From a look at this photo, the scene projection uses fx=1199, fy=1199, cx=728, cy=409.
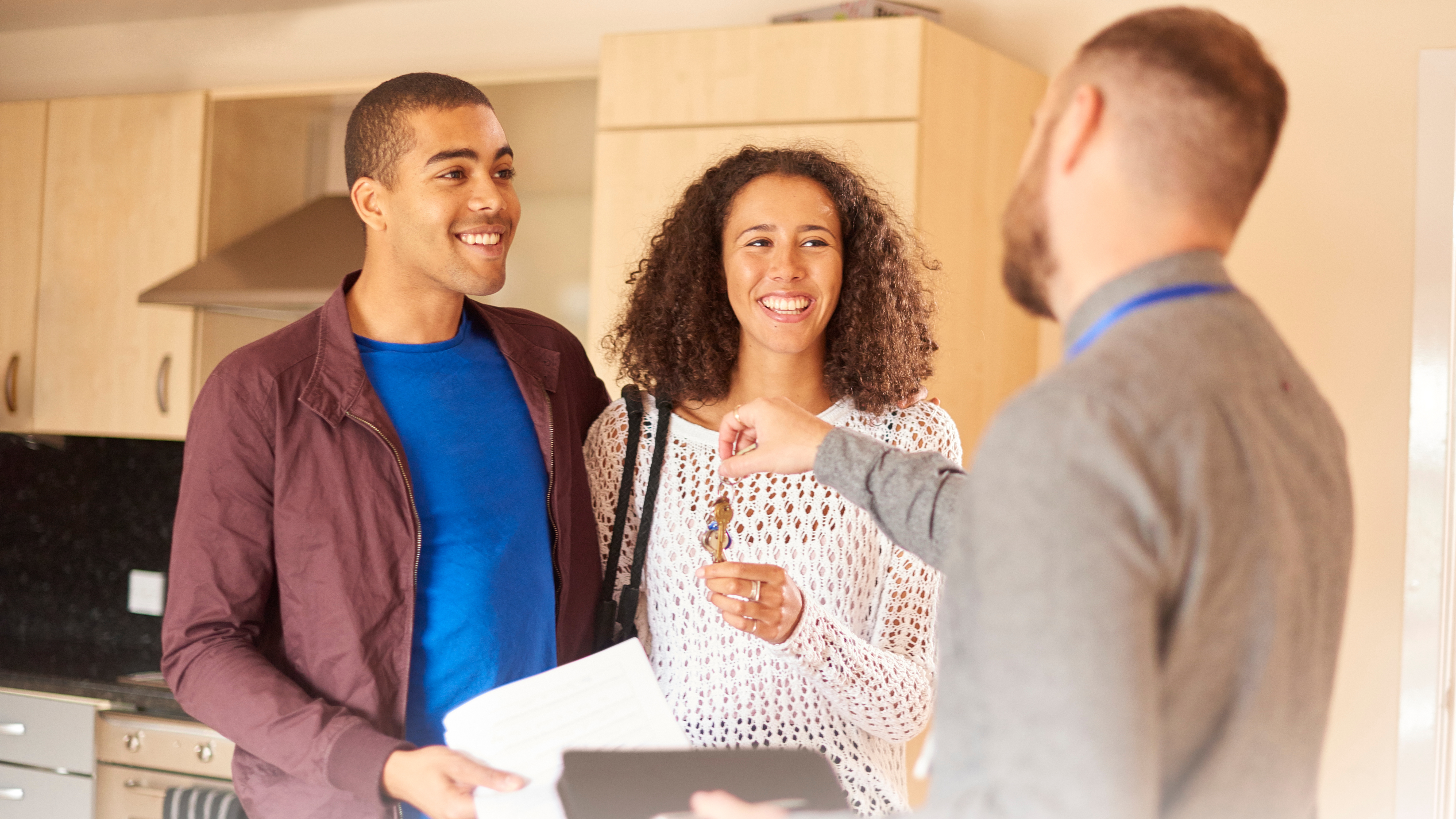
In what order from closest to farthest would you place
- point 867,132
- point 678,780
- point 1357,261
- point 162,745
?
point 678,780
point 867,132
point 1357,261
point 162,745

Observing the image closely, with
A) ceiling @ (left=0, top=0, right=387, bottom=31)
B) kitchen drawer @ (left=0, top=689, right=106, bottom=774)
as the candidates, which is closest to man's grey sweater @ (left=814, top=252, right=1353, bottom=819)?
kitchen drawer @ (left=0, top=689, right=106, bottom=774)

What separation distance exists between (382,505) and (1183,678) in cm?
91

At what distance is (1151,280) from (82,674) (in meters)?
3.01

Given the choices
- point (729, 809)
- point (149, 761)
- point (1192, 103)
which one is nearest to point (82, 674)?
point (149, 761)

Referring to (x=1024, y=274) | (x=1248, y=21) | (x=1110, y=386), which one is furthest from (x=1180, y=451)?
(x=1248, y=21)

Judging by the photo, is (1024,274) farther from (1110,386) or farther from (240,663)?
(240,663)

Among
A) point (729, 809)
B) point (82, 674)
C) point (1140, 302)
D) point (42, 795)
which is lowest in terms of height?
point (42, 795)

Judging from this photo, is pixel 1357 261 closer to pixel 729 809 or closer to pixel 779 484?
pixel 779 484

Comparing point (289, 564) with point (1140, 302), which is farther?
point (289, 564)

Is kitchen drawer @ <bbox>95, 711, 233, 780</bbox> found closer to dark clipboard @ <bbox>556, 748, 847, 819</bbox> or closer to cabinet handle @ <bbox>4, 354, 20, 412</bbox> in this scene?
cabinet handle @ <bbox>4, 354, 20, 412</bbox>

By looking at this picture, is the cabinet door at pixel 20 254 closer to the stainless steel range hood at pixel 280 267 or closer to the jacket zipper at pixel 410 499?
the stainless steel range hood at pixel 280 267

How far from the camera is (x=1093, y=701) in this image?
0.58 m

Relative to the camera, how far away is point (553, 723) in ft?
3.74

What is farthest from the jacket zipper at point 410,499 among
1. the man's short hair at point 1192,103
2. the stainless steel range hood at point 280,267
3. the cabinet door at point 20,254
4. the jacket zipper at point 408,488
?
the cabinet door at point 20,254
